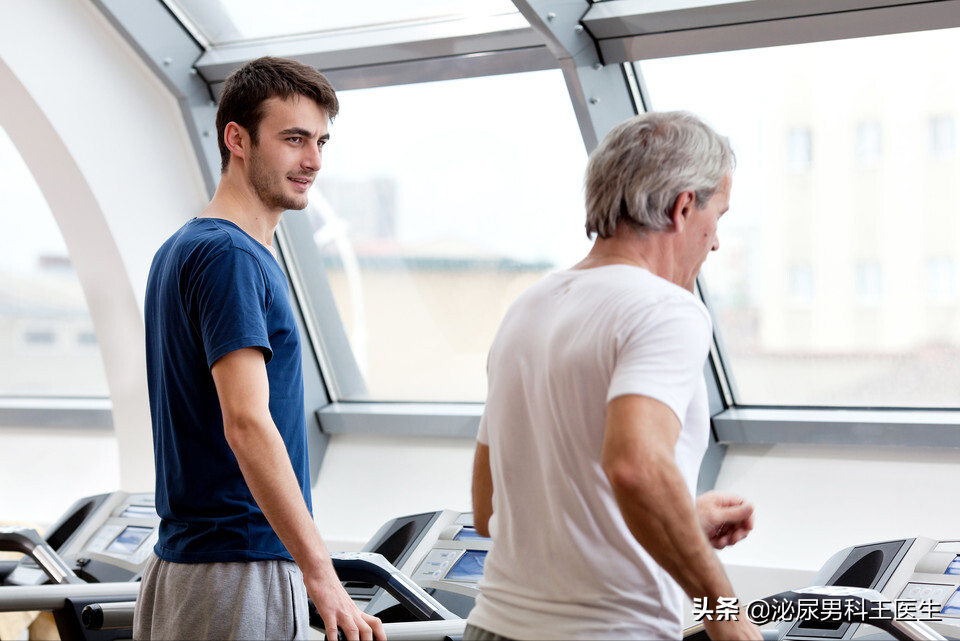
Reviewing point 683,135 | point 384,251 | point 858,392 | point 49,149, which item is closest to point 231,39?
point 49,149

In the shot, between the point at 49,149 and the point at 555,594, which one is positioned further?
the point at 49,149

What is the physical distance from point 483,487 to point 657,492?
1.41ft

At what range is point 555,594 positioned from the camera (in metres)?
1.24

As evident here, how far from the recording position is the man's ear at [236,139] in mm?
1786

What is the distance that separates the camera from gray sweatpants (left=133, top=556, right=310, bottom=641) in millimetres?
1562

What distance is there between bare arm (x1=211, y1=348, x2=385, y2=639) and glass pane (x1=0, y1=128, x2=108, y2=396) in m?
4.01

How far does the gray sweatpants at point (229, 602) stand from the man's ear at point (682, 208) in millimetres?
852

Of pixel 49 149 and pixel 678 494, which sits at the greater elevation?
pixel 49 149

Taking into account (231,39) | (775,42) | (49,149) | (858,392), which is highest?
(231,39)

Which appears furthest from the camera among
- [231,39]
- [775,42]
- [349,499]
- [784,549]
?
[349,499]

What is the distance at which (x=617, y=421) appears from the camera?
1.14m

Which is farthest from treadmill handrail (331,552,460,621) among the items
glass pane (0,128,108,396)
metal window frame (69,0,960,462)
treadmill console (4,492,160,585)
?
glass pane (0,128,108,396)

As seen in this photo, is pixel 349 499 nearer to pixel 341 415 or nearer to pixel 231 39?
pixel 341 415

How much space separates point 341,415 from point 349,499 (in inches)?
14.4
